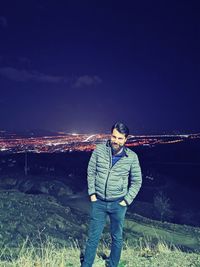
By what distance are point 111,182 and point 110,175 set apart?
0.13 m

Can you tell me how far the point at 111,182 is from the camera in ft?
19.6

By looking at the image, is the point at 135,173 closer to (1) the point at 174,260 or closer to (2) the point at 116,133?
(2) the point at 116,133

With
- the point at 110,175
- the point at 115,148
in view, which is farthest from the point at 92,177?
the point at 115,148

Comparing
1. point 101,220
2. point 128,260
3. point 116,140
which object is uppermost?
point 116,140

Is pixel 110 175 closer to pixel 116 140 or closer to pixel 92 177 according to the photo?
pixel 92 177

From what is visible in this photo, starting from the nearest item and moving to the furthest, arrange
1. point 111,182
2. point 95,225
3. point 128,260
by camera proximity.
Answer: point 111,182 → point 95,225 → point 128,260

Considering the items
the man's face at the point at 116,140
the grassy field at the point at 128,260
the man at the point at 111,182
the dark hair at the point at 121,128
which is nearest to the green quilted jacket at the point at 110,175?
the man at the point at 111,182

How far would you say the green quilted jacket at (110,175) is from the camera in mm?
5980

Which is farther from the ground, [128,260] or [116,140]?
[116,140]

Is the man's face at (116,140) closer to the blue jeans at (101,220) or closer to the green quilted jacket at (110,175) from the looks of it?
the green quilted jacket at (110,175)

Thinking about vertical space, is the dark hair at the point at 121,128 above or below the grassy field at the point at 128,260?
above

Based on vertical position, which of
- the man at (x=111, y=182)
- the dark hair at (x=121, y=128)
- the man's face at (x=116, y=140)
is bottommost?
the man at (x=111, y=182)

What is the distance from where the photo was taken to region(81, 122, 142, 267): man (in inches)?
236

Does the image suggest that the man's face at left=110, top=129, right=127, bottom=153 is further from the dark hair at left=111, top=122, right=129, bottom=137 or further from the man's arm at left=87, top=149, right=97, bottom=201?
the man's arm at left=87, top=149, right=97, bottom=201
